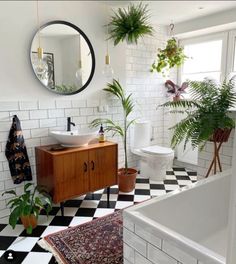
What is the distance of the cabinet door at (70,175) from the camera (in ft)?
7.66

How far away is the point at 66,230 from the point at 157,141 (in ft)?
7.65

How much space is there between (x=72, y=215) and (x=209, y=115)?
170 centimetres

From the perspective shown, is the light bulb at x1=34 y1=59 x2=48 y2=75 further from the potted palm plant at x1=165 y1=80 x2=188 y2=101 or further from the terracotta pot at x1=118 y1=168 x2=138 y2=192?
the potted palm plant at x1=165 y1=80 x2=188 y2=101

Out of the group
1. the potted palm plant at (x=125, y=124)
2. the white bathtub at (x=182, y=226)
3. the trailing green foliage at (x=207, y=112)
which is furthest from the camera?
the potted palm plant at (x=125, y=124)

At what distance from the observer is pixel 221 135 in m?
2.29

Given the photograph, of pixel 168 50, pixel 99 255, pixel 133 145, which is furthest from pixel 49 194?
pixel 168 50

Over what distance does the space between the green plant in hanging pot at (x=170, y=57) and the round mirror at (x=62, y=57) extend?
1191 mm

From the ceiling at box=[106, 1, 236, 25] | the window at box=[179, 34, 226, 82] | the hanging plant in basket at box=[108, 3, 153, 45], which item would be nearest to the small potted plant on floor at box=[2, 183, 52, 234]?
the hanging plant in basket at box=[108, 3, 153, 45]

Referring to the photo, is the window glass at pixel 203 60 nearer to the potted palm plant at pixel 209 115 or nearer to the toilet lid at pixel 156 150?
the toilet lid at pixel 156 150

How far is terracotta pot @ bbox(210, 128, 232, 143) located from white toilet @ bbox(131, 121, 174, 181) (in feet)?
3.35

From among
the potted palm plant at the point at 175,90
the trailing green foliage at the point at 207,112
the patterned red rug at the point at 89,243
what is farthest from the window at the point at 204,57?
the patterned red rug at the point at 89,243

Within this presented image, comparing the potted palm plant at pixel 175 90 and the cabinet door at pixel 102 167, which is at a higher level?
the potted palm plant at pixel 175 90

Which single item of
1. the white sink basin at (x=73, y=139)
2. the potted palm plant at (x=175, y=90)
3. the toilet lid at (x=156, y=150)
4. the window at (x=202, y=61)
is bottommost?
the toilet lid at (x=156, y=150)

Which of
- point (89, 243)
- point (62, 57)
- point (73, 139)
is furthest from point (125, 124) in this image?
point (89, 243)
